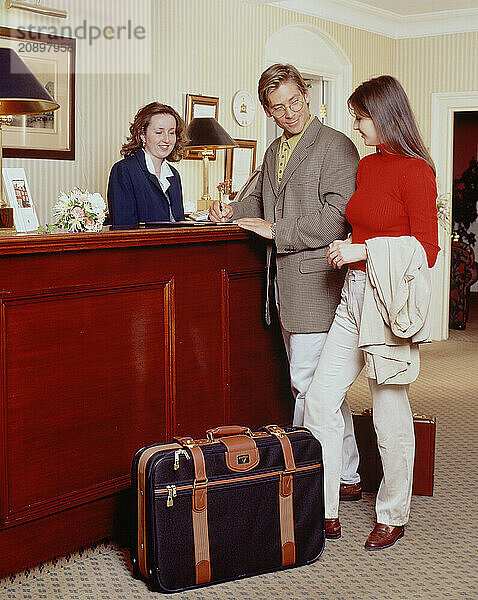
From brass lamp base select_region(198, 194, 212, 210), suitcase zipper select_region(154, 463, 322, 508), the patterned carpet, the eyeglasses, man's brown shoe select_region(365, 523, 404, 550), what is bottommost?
the patterned carpet

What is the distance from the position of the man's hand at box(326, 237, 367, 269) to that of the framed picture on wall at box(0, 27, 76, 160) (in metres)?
2.49

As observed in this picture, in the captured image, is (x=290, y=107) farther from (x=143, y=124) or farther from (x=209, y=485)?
(x=209, y=485)

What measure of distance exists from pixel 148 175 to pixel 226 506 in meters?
1.81

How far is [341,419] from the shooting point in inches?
123

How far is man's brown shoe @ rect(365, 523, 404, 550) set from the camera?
307cm

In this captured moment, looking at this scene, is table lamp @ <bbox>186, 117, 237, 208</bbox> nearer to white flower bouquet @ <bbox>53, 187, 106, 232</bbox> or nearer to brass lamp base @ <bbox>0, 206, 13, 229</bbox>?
brass lamp base @ <bbox>0, 206, 13, 229</bbox>

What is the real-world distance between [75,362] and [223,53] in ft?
12.8

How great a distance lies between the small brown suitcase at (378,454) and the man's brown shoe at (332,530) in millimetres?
491

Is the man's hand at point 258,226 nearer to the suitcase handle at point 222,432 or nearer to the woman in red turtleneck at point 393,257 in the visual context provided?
the woman in red turtleneck at point 393,257

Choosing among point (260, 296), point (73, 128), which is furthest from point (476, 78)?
point (260, 296)

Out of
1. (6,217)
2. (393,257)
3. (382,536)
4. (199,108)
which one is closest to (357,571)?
(382,536)

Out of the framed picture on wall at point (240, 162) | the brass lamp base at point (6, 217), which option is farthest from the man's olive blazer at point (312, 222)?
the framed picture on wall at point (240, 162)

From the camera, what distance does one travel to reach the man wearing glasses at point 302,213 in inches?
125

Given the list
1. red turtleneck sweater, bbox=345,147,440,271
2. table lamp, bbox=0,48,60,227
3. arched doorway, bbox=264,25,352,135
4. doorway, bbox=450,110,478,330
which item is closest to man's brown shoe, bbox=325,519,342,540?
red turtleneck sweater, bbox=345,147,440,271
